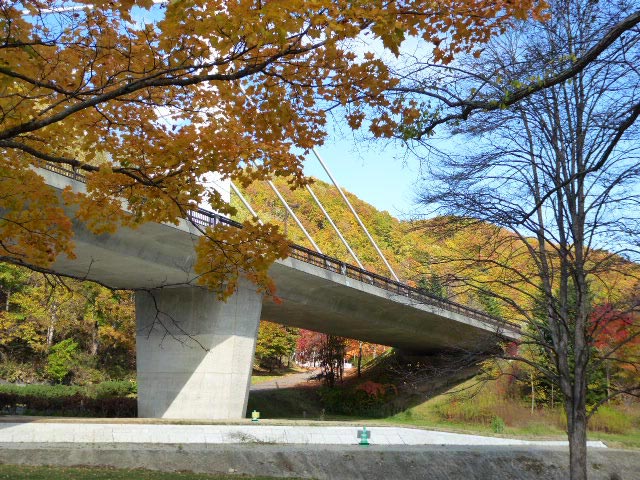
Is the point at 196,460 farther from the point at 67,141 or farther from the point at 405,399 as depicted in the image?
the point at 405,399

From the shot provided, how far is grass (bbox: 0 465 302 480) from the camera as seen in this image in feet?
33.3

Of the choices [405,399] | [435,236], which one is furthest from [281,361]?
[435,236]

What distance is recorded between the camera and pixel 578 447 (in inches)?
397

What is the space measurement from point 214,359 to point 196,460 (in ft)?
30.1

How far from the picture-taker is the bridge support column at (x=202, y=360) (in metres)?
22.6

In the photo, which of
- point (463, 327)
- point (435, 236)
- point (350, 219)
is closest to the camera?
point (435, 236)

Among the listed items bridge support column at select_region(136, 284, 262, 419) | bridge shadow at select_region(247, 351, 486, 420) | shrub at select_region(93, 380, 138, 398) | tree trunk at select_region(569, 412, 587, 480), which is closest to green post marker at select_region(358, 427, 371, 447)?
bridge support column at select_region(136, 284, 262, 419)

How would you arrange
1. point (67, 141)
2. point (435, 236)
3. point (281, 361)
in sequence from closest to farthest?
point (67, 141), point (435, 236), point (281, 361)

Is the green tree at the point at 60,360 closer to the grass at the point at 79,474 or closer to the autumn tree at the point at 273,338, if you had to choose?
the autumn tree at the point at 273,338

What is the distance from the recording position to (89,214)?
7574 mm

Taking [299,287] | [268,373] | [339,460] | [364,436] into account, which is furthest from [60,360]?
[339,460]

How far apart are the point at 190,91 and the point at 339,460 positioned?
10575 mm

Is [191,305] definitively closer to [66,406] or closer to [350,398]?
[66,406]

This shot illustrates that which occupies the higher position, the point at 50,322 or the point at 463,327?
the point at 463,327
